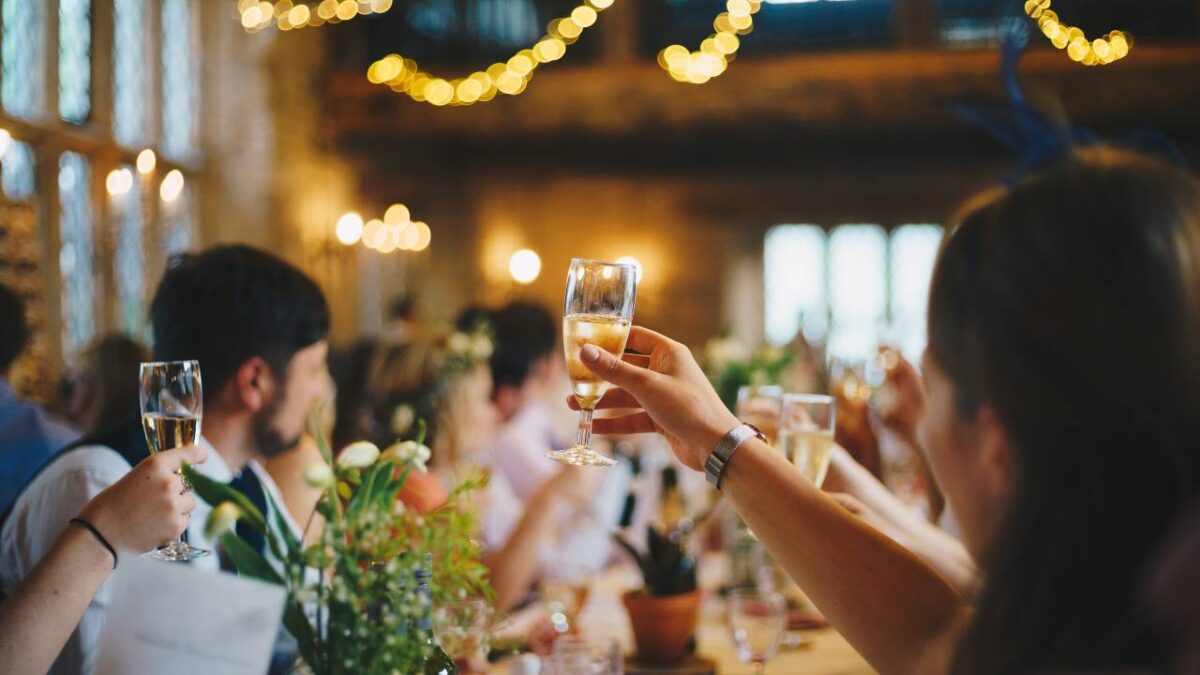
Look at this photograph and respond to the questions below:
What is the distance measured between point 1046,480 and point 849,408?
1981 millimetres

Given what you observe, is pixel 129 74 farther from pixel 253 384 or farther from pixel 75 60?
pixel 253 384

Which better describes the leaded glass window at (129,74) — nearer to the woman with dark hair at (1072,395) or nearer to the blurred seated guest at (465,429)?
the blurred seated guest at (465,429)

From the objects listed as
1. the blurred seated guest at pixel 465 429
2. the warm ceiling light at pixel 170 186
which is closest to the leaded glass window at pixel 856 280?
the warm ceiling light at pixel 170 186

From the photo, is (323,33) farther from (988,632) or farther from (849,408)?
(988,632)

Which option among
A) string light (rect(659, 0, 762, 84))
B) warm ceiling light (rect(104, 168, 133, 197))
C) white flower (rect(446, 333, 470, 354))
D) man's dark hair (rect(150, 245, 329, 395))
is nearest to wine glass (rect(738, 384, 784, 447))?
man's dark hair (rect(150, 245, 329, 395))

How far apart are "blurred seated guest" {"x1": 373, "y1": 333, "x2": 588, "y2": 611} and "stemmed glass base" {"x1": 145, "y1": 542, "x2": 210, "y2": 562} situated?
135 cm

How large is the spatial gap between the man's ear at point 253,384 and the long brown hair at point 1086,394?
1409 mm

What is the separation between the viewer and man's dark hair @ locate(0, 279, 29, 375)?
140 inches

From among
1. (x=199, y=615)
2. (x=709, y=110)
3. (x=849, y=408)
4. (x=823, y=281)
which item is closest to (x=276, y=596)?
(x=199, y=615)

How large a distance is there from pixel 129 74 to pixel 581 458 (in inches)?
256

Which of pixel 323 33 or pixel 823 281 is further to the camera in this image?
pixel 823 281

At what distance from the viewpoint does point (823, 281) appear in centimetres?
1048

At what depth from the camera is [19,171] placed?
5711 millimetres

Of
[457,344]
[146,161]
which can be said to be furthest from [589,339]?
[146,161]
